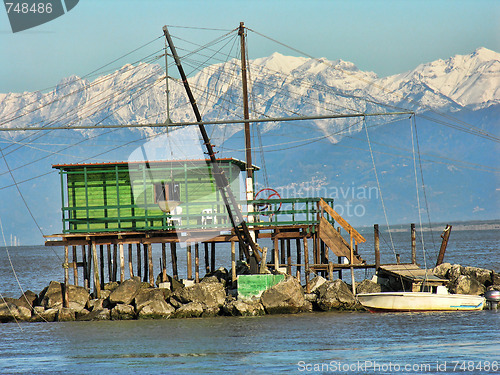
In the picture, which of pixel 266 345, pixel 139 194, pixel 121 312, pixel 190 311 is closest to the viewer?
pixel 266 345

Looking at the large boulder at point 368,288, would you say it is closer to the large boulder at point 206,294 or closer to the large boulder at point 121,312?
the large boulder at point 206,294

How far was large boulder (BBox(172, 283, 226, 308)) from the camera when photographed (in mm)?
32188

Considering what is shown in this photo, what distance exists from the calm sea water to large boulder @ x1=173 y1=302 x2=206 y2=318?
624 millimetres

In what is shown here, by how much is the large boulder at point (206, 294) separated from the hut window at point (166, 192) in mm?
5003

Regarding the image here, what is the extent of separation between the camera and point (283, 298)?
104ft

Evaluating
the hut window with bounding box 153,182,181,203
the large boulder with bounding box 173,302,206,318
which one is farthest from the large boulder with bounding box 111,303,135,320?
the hut window with bounding box 153,182,181,203

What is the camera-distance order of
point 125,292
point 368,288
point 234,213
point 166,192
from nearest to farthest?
point 125,292
point 368,288
point 234,213
point 166,192

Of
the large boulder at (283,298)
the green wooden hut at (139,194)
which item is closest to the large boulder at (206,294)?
the large boulder at (283,298)

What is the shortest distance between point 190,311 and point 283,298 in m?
4.02

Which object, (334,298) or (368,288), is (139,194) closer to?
(334,298)

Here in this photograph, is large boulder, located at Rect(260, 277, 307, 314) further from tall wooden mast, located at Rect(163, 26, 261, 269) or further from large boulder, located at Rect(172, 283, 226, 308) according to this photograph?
tall wooden mast, located at Rect(163, 26, 261, 269)

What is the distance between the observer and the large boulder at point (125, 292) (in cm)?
3253

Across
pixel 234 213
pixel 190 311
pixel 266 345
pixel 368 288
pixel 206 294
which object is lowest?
pixel 266 345

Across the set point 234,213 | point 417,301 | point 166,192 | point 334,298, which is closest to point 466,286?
point 417,301
